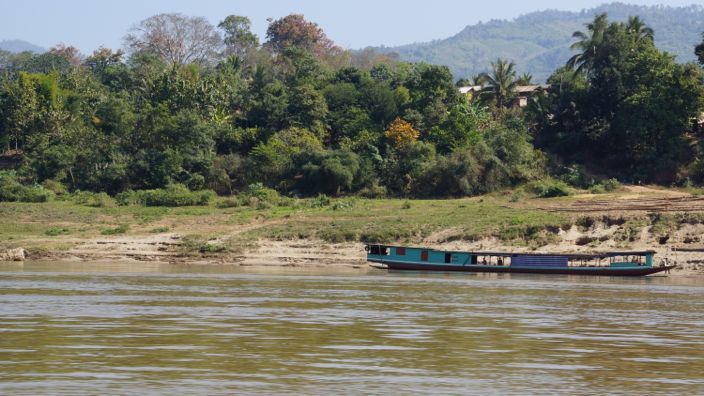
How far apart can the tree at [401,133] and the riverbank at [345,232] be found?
12.4m

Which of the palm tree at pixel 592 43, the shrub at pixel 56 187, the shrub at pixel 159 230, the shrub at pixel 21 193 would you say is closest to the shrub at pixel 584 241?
the shrub at pixel 159 230

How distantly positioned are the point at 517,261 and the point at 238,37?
94233mm

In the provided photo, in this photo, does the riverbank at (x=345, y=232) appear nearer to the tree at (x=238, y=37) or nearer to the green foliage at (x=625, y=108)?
the green foliage at (x=625, y=108)

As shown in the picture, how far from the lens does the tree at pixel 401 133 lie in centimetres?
6475

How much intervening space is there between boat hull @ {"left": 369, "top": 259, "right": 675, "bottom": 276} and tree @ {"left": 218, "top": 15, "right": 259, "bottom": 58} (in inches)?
3359

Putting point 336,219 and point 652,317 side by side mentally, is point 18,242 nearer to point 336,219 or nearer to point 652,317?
point 336,219

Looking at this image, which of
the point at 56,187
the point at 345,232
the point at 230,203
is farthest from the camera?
the point at 56,187

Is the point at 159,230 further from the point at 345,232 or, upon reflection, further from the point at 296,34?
the point at 296,34

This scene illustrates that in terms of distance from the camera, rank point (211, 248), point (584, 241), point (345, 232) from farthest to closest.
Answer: point (345, 232) → point (211, 248) → point (584, 241)

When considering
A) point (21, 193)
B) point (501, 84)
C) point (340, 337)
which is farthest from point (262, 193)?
point (340, 337)

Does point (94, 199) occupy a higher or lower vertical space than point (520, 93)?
lower

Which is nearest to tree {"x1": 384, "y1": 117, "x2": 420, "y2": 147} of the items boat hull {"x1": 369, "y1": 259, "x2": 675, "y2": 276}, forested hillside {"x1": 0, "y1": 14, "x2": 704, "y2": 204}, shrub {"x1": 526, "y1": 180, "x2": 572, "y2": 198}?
forested hillside {"x1": 0, "y1": 14, "x2": 704, "y2": 204}

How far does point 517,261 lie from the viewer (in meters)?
42.7

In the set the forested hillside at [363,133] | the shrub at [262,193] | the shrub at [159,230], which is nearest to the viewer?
the shrub at [159,230]
